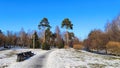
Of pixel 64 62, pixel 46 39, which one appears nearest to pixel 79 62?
pixel 64 62

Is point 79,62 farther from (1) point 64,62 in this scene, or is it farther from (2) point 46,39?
(2) point 46,39

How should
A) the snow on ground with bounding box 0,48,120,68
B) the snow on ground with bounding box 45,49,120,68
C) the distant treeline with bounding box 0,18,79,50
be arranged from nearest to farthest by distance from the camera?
the snow on ground with bounding box 0,48,120,68
the snow on ground with bounding box 45,49,120,68
the distant treeline with bounding box 0,18,79,50

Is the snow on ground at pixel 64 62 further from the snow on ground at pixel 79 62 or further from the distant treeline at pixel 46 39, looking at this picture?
the distant treeline at pixel 46 39

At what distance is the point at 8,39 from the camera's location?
10988cm

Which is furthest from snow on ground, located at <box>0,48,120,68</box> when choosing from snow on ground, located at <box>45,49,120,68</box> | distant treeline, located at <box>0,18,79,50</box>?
distant treeline, located at <box>0,18,79,50</box>

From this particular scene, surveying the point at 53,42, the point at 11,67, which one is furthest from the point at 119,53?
the point at 53,42

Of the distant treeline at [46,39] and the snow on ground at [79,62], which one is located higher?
the distant treeline at [46,39]

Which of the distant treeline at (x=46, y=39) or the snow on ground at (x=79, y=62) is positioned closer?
the snow on ground at (x=79, y=62)

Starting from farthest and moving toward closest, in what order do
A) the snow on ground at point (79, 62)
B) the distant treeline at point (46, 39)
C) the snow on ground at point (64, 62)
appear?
the distant treeline at point (46, 39) < the snow on ground at point (79, 62) < the snow on ground at point (64, 62)

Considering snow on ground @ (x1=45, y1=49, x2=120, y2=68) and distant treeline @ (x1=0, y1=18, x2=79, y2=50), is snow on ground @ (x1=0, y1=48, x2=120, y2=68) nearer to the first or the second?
snow on ground @ (x1=45, y1=49, x2=120, y2=68)

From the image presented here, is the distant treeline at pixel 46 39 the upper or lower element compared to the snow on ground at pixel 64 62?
upper

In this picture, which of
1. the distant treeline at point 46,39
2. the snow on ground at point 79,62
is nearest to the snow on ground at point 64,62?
the snow on ground at point 79,62

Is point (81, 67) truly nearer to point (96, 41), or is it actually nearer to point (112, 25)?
point (96, 41)

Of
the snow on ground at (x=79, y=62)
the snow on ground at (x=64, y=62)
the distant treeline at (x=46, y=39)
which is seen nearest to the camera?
the snow on ground at (x=64, y=62)
